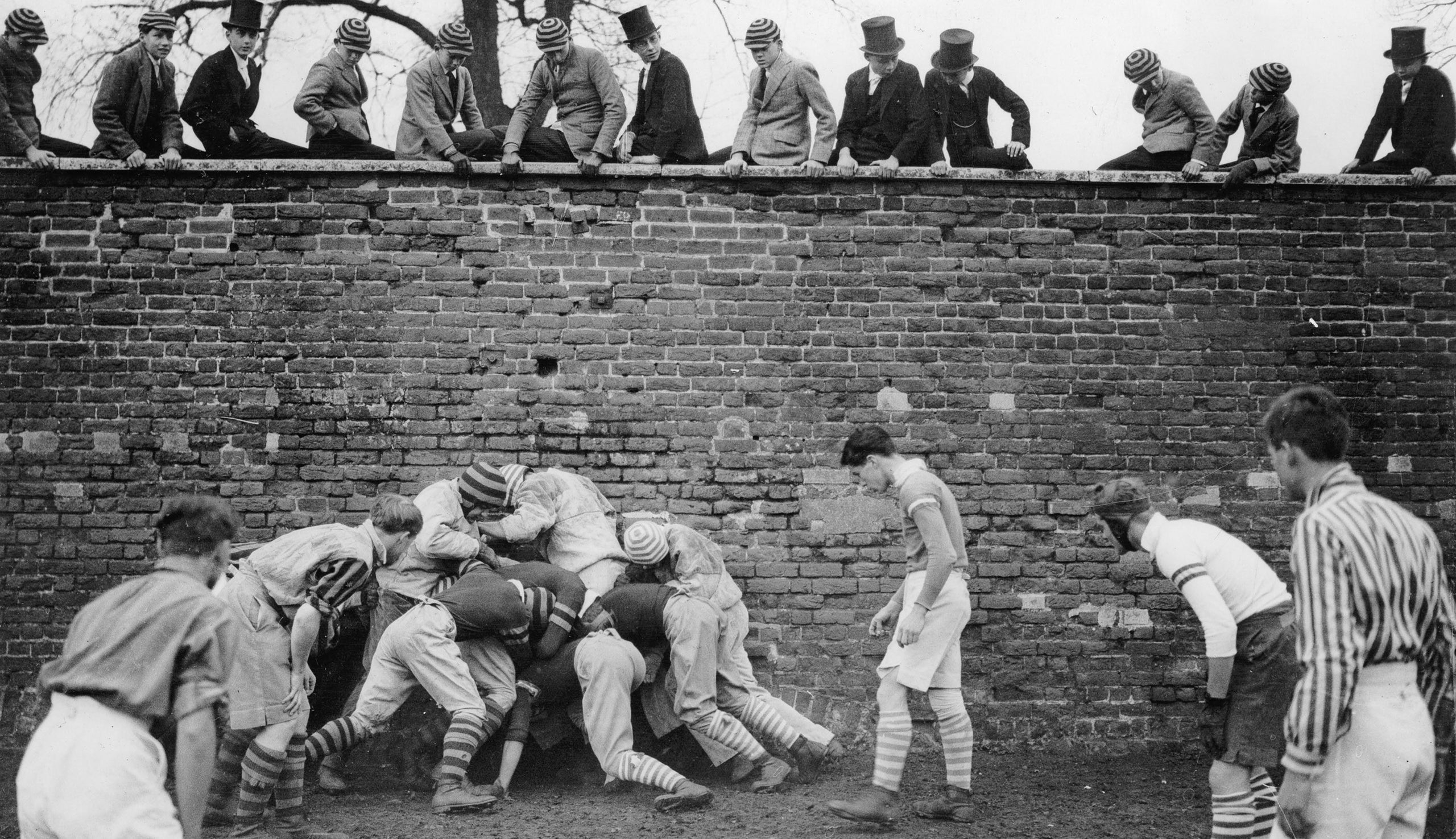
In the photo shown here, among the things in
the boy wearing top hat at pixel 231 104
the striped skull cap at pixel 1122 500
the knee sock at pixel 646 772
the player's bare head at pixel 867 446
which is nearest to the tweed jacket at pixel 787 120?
the player's bare head at pixel 867 446

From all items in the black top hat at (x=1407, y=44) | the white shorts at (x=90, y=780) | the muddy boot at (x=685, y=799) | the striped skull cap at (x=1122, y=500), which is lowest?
the muddy boot at (x=685, y=799)

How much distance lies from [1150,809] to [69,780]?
498 cm

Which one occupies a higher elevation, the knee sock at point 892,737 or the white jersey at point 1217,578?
the white jersey at point 1217,578

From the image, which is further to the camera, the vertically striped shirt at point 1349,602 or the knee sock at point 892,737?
the knee sock at point 892,737

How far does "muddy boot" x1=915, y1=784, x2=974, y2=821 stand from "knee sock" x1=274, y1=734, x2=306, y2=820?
10.1 feet

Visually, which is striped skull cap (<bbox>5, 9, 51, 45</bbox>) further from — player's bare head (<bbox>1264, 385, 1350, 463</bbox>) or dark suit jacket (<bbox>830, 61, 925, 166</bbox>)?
player's bare head (<bbox>1264, 385, 1350, 463</bbox>)

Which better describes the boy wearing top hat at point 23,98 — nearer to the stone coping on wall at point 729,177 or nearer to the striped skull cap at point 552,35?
the stone coping on wall at point 729,177

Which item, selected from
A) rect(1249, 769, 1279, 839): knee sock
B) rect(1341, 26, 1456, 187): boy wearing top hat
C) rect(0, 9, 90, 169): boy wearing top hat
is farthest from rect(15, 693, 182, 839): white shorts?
rect(1341, 26, 1456, 187): boy wearing top hat

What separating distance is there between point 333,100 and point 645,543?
3.84 m

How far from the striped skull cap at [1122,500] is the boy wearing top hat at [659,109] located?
3757mm

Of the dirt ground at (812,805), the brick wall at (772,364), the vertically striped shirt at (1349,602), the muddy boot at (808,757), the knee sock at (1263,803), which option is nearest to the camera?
the vertically striped shirt at (1349,602)

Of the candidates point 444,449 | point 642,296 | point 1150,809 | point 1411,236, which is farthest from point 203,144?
point 1411,236

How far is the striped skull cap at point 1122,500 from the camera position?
463 centimetres

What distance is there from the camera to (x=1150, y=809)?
221 inches
